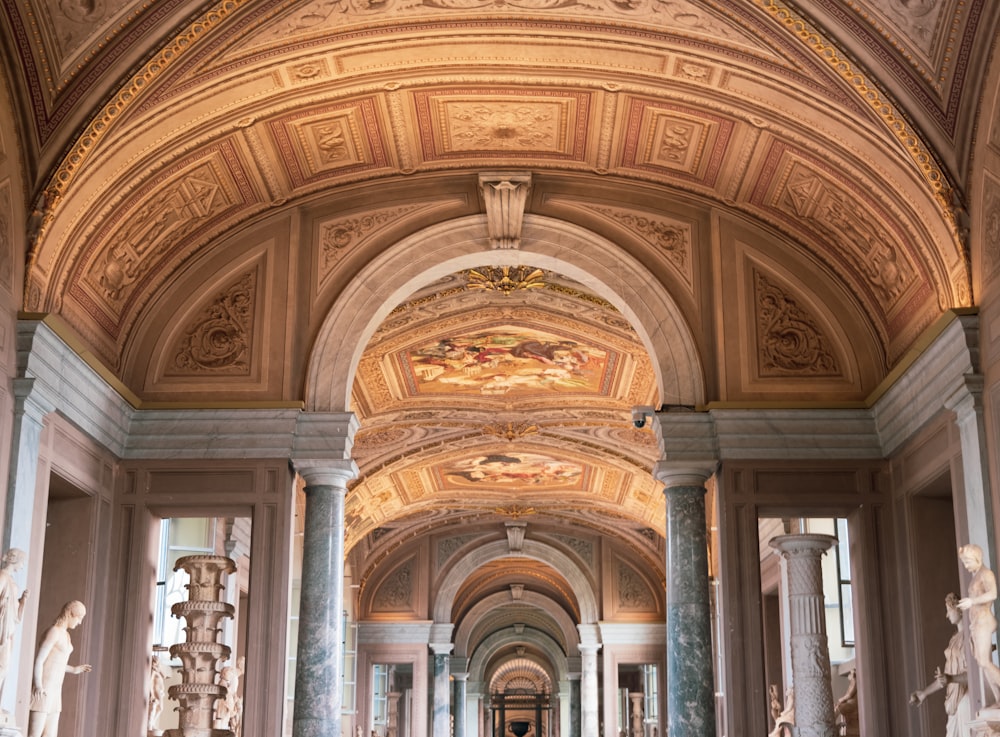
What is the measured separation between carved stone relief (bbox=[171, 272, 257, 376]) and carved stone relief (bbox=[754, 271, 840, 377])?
17.8 ft

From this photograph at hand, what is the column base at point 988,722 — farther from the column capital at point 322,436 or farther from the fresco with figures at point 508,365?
the fresco with figures at point 508,365

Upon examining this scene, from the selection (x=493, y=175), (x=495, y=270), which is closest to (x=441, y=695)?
(x=495, y=270)

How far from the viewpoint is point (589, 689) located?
31688 millimetres

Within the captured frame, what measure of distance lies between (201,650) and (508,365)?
28.4ft

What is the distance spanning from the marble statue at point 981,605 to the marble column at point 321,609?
244 inches

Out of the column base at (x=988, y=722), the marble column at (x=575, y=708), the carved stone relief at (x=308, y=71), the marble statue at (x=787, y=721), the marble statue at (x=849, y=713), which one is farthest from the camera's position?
the marble column at (x=575, y=708)

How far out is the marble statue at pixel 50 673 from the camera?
11.0m

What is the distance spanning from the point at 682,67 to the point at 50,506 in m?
7.43

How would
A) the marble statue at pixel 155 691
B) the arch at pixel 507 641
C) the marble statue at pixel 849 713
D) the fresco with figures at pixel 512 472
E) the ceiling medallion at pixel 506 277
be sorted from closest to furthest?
1. the marble statue at pixel 155 691
2. the marble statue at pixel 849 713
3. the ceiling medallion at pixel 506 277
4. the fresco with figures at pixel 512 472
5. the arch at pixel 507 641

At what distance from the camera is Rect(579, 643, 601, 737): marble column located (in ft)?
101

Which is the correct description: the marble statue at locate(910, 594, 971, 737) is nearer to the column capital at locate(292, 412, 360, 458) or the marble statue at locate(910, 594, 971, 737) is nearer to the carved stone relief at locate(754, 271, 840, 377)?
the carved stone relief at locate(754, 271, 840, 377)

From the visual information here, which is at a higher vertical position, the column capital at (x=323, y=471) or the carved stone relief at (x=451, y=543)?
the carved stone relief at (x=451, y=543)

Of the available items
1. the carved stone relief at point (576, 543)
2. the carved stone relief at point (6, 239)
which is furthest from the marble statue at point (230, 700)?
the carved stone relief at point (576, 543)

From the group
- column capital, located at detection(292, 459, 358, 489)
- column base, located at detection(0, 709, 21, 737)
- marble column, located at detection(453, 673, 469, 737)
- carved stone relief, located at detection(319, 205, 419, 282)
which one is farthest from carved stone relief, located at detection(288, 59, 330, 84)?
marble column, located at detection(453, 673, 469, 737)
